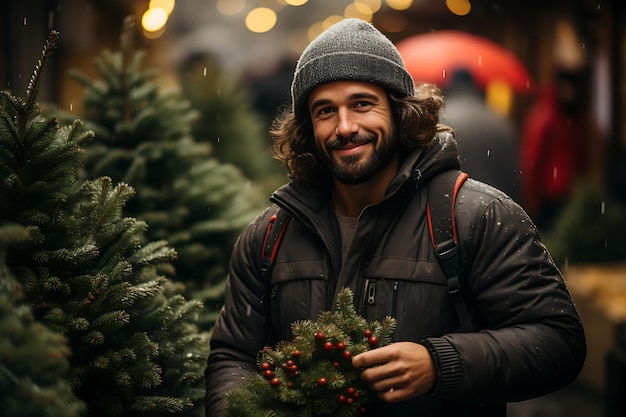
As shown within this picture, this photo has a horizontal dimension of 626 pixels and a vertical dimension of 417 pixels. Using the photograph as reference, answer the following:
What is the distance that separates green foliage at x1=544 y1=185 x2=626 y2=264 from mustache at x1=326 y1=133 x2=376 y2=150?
20.0 ft

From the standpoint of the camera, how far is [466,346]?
2932 mm

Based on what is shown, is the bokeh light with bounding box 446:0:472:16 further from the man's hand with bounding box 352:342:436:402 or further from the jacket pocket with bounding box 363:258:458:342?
the man's hand with bounding box 352:342:436:402

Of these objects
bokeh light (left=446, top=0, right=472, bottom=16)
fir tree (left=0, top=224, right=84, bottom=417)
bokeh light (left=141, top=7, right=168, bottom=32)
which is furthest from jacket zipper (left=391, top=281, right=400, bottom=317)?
bokeh light (left=446, top=0, right=472, bottom=16)

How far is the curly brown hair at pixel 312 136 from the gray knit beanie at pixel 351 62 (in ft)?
0.30

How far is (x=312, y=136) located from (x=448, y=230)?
102 cm

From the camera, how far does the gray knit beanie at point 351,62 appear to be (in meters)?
3.49

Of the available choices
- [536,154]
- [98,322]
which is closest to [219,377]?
[98,322]

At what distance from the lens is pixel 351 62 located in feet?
11.4

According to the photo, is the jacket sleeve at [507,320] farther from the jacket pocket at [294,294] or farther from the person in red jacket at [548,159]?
the person in red jacket at [548,159]

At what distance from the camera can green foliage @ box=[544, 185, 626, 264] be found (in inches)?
354

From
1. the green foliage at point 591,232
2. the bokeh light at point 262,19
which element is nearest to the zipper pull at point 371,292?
the green foliage at point 591,232

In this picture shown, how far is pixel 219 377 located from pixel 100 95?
2.39m

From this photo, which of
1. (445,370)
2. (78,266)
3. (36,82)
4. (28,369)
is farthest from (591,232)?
(28,369)

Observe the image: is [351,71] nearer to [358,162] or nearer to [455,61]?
[358,162]
